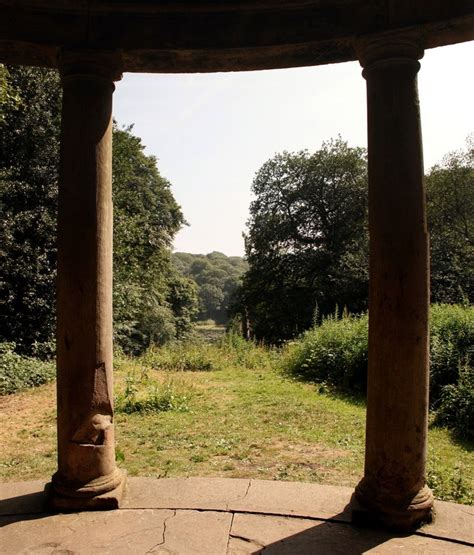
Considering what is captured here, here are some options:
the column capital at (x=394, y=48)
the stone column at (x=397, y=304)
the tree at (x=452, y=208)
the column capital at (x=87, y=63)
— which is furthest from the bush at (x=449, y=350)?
the tree at (x=452, y=208)

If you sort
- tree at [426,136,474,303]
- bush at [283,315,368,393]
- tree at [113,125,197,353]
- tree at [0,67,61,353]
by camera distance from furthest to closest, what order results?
tree at [426,136,474,303], tree at [113,125,197,353], tree at [0,67,61,353], bush at [283,315,368,393]

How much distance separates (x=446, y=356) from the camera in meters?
11.6

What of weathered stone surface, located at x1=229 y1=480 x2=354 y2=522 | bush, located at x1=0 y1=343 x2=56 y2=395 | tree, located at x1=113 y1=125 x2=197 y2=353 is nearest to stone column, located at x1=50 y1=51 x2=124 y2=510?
weathered stone surface, located at x1=229 y1=480 x2=354 y2=522

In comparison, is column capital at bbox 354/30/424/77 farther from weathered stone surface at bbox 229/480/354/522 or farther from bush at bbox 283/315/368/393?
bush at bbox 283/315/368/393

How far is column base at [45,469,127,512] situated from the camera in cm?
439

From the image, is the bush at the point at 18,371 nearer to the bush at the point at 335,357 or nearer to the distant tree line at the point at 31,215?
the distant tree line at the point at 31,215

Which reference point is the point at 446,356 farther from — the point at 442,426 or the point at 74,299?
the point at 74,299

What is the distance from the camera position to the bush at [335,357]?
13273 mm

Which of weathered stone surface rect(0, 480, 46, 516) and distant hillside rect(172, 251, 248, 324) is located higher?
distant hillside rect(172, 251, 248, 324)

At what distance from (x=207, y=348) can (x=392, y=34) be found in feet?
51.3

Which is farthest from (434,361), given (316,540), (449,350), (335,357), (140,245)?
(140,245)

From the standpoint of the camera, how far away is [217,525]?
4172mm

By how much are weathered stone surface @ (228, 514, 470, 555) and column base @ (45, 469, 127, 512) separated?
1.22 meters

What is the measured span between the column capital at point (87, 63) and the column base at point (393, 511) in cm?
478
